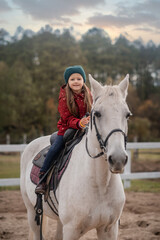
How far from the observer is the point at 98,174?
8.99ft

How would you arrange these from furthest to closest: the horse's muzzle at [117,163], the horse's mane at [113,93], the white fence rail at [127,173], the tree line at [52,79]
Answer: the tree line at [52,79]
the white fence rail at [127,173]
the horse's mane at [113,93]
the horse's muzzle at [117,163]

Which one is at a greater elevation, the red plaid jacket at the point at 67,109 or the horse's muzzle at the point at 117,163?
the red plaid jacket at the point at 67,109

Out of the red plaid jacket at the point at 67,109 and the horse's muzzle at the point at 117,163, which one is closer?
the horse's muzzle at the point at 117,163

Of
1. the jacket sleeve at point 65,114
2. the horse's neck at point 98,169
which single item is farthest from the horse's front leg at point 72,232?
the jacket sleeve at point 65,114

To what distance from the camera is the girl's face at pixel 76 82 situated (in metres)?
3.26

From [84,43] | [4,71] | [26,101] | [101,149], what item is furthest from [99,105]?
[84,43]

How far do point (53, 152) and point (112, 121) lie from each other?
1240 millimetres

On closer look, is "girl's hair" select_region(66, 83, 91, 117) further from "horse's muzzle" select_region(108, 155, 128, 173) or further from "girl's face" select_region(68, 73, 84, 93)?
"horse's muzzle" select_region(108, 155, 128, 173)

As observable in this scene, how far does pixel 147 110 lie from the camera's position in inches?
1492

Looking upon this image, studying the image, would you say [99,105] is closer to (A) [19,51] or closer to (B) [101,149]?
(B) [101,149]

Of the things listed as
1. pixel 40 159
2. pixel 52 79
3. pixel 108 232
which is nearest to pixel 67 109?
pixel 40 159

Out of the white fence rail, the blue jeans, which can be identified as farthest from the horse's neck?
the white fence rail

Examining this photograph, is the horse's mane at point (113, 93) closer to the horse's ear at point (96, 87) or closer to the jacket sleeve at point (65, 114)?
the horse's ear at point (96, 87)

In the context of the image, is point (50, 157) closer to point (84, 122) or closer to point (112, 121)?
point (84, 122)
